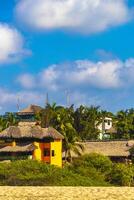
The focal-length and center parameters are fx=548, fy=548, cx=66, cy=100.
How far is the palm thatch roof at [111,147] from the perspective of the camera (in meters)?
61.6

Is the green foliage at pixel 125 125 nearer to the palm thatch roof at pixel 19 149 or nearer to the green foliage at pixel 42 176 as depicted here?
the palm thatch roof at pixel 19 149

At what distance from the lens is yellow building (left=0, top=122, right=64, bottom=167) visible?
56906 mm

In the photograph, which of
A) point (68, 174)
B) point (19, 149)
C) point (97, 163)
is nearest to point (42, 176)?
A: point (68, 174)

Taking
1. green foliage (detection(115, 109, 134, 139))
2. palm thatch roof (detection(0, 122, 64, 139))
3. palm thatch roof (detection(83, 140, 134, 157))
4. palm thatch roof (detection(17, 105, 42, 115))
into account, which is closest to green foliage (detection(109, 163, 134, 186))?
palm thatch roof (detection(0, 122, 64, 139))

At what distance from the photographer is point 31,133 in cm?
5747

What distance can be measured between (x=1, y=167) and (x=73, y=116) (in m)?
32.7

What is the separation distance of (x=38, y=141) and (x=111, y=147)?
9.97 metres

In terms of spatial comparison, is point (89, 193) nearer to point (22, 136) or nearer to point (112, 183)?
point (112, 183)

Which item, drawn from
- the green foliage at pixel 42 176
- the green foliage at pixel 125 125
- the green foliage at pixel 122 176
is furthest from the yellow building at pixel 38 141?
the green foliage at pixel 125 125

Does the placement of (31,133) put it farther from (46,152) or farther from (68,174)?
(68,174)

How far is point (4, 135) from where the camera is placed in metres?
57.8

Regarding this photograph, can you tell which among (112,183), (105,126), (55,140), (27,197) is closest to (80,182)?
(112,183)

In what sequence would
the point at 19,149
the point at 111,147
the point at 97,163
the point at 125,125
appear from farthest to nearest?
the point at 125,125, the point at 111,147, the point at 19,149, the point at 97,163

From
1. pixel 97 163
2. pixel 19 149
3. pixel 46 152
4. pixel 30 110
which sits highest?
pixel 30 110
